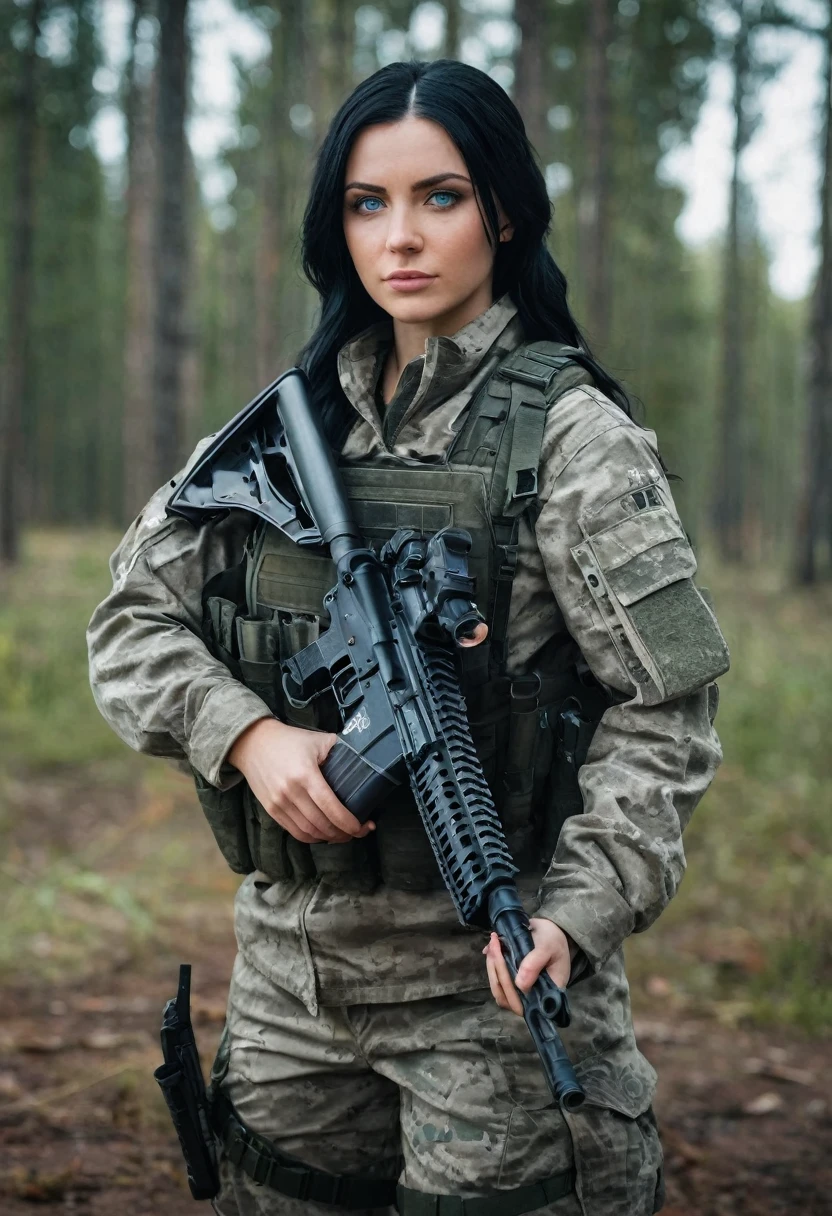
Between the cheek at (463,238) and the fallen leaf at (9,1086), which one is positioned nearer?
the cheek at (463,238)

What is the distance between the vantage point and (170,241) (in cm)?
732

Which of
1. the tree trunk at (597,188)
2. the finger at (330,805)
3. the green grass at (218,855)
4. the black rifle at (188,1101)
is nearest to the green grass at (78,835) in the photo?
the green grass at (218,855)

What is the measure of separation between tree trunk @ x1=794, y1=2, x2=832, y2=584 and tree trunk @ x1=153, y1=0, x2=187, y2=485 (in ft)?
26.3

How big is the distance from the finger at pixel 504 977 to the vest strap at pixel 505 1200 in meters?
0.44

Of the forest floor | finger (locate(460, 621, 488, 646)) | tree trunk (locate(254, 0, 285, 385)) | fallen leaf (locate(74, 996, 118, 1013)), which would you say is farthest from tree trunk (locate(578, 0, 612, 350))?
finger (locate(460, 621, 488, 646))

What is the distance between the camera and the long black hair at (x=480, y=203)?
2.04m

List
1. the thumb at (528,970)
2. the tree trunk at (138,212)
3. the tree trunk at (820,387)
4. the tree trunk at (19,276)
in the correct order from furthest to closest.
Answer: the tree trunk at (138,212)
the tree trunk at (820,387)
the tree trunk at (19,276)
the thumb at (528,970)

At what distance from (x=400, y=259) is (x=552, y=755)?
2.86ft

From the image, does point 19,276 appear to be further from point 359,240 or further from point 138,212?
point 359,240

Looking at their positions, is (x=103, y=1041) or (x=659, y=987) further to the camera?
(x=659, y=987)

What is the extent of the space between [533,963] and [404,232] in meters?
1.19

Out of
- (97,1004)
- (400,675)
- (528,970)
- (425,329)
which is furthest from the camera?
(97,1004)

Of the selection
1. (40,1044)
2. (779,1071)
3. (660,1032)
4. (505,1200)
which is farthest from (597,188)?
(505,1200)

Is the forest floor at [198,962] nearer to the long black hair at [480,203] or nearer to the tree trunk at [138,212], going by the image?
the long black hair at [480,203]
